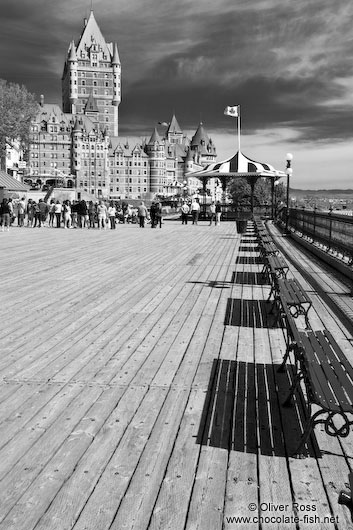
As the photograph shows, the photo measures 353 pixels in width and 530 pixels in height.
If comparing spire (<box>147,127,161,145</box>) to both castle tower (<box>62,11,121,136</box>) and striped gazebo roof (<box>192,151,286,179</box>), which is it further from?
striped gazebo roof (<box>192,151,286,179</box>)

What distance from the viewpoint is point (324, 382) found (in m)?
3.74

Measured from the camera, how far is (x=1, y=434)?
3.97m

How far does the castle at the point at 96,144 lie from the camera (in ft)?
494

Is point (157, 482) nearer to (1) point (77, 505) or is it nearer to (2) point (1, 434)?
(1) point (77, 505)

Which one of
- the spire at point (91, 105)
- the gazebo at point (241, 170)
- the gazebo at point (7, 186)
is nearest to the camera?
the gazebo at point (7, 186)

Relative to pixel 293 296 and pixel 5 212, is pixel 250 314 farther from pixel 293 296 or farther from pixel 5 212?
pixel 5 212

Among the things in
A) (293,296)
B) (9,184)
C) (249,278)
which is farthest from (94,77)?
(293,296)

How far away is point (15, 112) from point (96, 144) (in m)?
98.7

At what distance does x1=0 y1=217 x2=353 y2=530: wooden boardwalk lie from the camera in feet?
9.97

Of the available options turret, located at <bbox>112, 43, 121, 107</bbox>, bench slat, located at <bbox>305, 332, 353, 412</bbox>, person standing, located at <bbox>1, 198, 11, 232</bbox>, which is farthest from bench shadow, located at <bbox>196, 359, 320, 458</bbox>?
turret, located at <bbox>112, 43, 121, 107</bbox>

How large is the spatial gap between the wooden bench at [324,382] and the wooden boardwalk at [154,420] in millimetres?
255

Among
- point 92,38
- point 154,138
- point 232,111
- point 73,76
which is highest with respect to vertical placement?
point 92,38

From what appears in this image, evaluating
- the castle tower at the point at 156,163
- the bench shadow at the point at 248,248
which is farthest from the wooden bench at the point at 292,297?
the castle tower at the point at 156,163

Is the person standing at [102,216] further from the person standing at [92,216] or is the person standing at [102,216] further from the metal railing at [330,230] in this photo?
the metal railing at [330,230]
